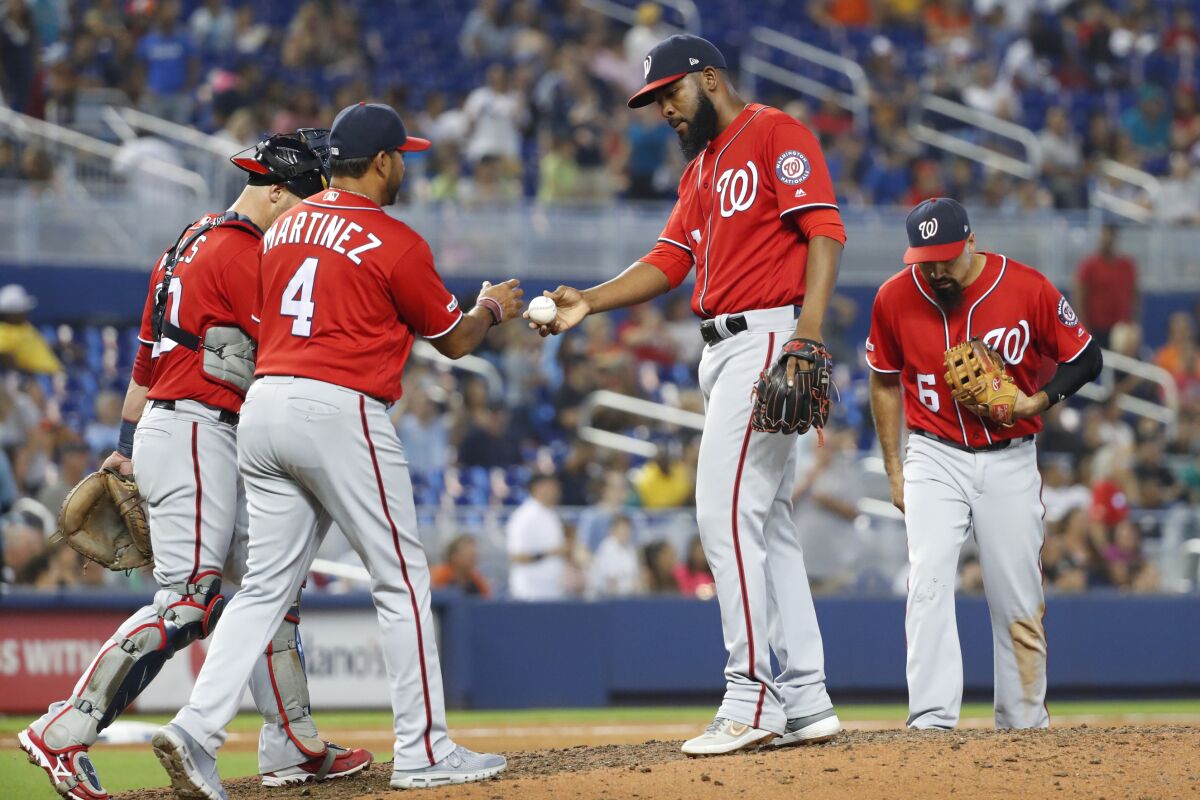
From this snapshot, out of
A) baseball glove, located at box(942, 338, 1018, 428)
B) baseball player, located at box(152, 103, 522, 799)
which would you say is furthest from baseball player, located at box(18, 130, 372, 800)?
baseball glove, located at box(942, 338, 1018, 428)

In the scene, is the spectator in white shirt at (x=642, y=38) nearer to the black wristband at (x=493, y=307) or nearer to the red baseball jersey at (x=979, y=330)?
the red baseball jersey at (x=979, y=330)

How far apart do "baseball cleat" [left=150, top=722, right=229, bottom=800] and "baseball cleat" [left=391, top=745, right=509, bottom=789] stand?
0.61 meters

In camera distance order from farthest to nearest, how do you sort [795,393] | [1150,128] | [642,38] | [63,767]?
[1150,128] < [642,38] < [63,767] < [795,393]

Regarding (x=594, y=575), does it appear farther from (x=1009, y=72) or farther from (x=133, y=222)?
(x=1009, y=72)

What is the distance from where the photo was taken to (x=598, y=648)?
11930 millimetres

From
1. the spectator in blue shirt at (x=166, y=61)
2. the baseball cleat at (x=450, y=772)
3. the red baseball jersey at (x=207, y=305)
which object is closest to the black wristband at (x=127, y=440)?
the red baseball jersey at (x=207, y=305)

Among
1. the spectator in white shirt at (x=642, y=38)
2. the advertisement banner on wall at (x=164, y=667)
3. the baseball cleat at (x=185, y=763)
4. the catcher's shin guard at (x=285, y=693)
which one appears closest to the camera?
the baseball cleat at (x=185, y=763)

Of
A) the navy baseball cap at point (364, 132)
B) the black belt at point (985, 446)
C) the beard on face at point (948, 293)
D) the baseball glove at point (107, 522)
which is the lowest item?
the baseball glove at point (107, 522)

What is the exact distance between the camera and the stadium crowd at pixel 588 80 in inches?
646

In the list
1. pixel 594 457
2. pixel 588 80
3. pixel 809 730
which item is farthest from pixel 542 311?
pixel 588 80

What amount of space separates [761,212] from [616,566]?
6.78 m

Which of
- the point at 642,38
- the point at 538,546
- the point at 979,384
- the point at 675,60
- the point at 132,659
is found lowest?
the point at 132,659

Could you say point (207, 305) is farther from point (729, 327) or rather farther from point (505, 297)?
point (729, 327)

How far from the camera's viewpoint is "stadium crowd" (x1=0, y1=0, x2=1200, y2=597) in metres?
12.4
